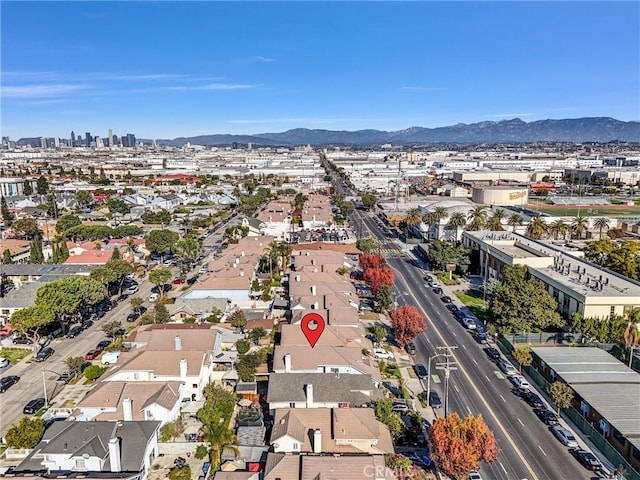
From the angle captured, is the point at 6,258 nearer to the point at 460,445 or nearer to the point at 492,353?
the point at 492,353

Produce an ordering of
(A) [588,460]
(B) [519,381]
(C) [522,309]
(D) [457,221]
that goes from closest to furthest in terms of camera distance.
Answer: (A) [588,460] < (B) [519,381] < (C) [522,309] < (D) [457,221]

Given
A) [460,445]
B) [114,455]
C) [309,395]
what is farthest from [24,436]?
[460,445]

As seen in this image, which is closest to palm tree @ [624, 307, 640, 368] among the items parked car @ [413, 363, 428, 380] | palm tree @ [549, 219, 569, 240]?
parked car @ [413, 363, 428, 380]

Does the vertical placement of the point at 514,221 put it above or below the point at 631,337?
above

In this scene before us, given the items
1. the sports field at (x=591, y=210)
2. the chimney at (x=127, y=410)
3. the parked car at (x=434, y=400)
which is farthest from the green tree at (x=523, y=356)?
the sports field at (x=591, y=210)

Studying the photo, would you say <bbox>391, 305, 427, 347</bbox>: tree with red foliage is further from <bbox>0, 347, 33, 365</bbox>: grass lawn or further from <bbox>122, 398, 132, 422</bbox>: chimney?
<bbox>0, 347, 33, 365</bbox>: grass lawn
